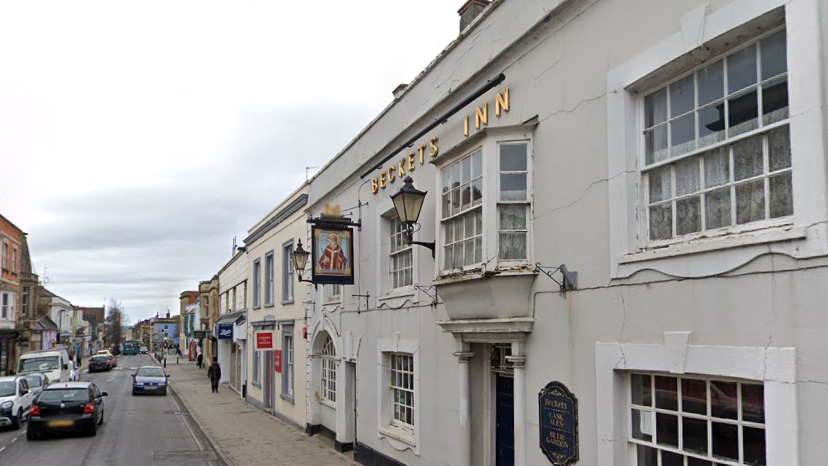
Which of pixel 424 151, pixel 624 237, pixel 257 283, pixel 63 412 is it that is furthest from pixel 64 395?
pixel 624 237

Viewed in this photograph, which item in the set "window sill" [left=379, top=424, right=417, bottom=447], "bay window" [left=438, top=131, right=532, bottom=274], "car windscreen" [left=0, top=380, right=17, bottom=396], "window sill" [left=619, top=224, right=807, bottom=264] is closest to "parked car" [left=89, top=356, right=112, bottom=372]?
"car windscreen" [left=0, top=380, right=17, bottom=396]

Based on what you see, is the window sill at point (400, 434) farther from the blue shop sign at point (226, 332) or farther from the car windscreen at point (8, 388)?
the blue shop sign at point (226, 332)

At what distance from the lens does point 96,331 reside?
133m

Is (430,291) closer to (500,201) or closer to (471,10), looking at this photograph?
(500,201)

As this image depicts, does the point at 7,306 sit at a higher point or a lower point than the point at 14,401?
higher

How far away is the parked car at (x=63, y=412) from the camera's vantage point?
645 inches

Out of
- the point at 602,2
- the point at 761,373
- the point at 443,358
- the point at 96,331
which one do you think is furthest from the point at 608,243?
the point at 96,331

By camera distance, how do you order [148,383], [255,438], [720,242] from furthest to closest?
[148,383] < [255,438] < [720,242]

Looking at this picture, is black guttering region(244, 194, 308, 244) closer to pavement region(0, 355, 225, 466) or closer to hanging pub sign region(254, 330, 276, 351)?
hanging pub sign region(254, 330, 276, 351)

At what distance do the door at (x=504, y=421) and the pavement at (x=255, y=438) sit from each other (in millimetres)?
5485

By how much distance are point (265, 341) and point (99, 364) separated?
135 ft

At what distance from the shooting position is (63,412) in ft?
54.8

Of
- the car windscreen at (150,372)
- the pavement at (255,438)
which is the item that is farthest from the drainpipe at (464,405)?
the car windscreen at (150,372)

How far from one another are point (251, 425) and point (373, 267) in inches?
383
